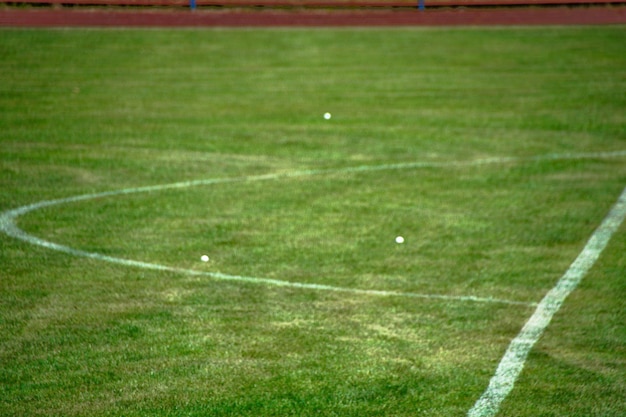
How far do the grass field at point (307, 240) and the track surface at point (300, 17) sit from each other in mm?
5296

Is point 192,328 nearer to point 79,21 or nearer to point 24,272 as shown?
point 24,272

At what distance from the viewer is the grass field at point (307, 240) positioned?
5375 mm

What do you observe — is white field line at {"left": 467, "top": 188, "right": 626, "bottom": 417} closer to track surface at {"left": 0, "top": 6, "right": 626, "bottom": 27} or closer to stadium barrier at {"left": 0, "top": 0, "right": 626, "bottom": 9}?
track surface at {"left": 0, "top": 6, "right": 626, "bottom": 27}

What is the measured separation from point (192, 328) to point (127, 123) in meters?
7.47

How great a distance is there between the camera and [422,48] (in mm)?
19938

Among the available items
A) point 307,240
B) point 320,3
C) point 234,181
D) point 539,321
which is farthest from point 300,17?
point 539,321

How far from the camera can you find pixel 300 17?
23281 mm

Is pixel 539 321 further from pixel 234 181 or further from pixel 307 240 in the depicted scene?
pixel 234 181

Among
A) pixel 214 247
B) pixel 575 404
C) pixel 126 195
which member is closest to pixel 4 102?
pixel 126 195

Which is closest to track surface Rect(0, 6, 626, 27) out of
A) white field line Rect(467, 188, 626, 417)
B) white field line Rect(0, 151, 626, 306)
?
white field line Rect(0, 151, 626, 306)

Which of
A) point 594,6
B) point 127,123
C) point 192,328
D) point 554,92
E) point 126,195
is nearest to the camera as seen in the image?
point 192,328

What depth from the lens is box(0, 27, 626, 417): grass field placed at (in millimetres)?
5375

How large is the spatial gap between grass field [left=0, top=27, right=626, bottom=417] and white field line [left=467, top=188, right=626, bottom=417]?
0.20 feet

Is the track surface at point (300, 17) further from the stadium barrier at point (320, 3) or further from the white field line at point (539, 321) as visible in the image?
the white field line at point (539, 321)
